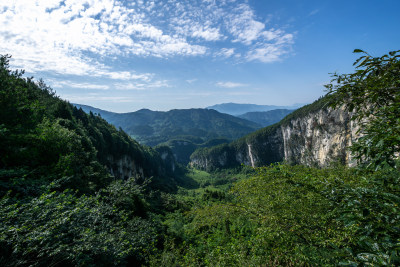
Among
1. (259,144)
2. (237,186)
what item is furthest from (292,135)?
(237,186)

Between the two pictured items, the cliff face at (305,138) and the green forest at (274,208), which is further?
the cliff face at (305,138)

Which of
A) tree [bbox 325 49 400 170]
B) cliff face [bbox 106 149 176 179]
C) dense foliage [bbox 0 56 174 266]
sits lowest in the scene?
cliff face [bbox 106 149 176 179]

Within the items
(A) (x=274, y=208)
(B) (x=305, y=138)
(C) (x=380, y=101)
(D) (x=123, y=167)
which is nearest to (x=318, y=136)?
(B) (x=305, y=138)

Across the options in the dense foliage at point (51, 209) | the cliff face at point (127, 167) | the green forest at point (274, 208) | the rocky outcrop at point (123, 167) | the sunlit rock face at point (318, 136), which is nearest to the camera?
the green forest at point (274, 208)

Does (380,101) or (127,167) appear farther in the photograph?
(127,167)

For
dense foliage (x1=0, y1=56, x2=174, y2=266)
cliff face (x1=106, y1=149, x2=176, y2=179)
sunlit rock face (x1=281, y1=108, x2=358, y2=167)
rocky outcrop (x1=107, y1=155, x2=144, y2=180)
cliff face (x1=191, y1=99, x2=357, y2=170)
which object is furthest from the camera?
cliff face (x1=191, y1=99, x2=357, y2=170)

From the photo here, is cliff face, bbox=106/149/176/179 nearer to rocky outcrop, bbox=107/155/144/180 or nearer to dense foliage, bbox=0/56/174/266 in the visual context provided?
rocky outcrop, bbox=107/155/144/180

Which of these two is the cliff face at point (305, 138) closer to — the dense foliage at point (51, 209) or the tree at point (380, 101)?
the dense foliage at point (51, 209)

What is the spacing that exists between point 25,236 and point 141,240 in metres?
7.69

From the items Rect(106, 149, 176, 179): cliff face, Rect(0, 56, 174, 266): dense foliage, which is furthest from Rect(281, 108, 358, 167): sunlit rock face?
Rect(0, 56, 174, 266): dense foliage

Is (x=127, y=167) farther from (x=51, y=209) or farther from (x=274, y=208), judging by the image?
(x=274, y=208)

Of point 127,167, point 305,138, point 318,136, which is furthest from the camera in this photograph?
point 305,138

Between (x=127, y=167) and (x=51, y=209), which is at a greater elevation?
(x=51, y=209)

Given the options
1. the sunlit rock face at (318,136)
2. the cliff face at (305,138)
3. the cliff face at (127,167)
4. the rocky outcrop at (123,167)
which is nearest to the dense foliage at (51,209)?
the cliff face at (127,167)
